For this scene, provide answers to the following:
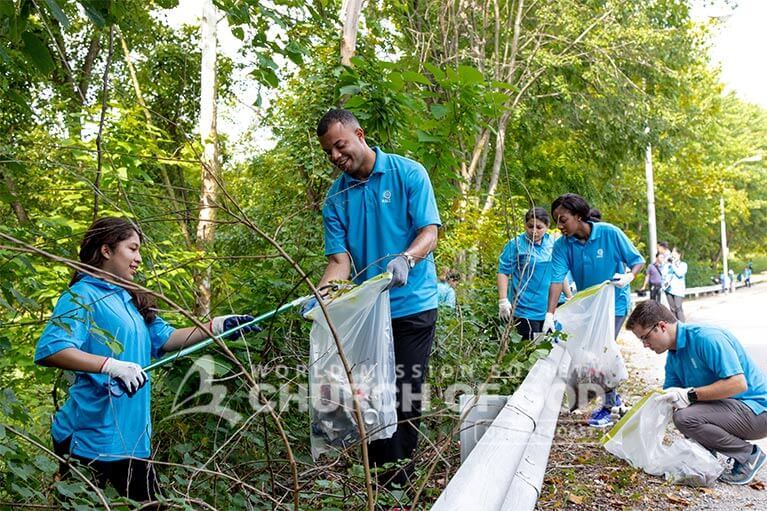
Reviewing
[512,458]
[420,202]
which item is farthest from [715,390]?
[512,458]

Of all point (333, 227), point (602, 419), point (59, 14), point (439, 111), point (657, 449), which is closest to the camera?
point (59, 14)

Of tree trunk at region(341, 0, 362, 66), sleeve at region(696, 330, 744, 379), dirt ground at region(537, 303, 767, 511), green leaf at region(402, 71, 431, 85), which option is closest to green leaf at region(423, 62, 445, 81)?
green leaf at region(402, 71, 431, 85)

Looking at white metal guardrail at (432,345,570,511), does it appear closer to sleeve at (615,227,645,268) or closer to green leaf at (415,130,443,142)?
green leaf at (415,130,443,142)

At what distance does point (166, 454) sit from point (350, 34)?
380cm

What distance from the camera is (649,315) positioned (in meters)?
5.02

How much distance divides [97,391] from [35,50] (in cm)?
136

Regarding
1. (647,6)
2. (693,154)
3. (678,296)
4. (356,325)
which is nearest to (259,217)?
(356,325)

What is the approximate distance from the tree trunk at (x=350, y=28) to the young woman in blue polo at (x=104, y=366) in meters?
3.46

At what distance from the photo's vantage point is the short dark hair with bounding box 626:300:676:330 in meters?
5.00

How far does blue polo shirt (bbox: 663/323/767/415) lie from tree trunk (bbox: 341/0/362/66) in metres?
3.38

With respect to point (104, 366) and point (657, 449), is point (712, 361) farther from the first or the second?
point (104, 366)

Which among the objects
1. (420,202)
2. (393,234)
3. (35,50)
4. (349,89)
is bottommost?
(393,234)

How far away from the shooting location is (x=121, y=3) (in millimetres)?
3150

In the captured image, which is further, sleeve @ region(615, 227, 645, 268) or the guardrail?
the guardrail
